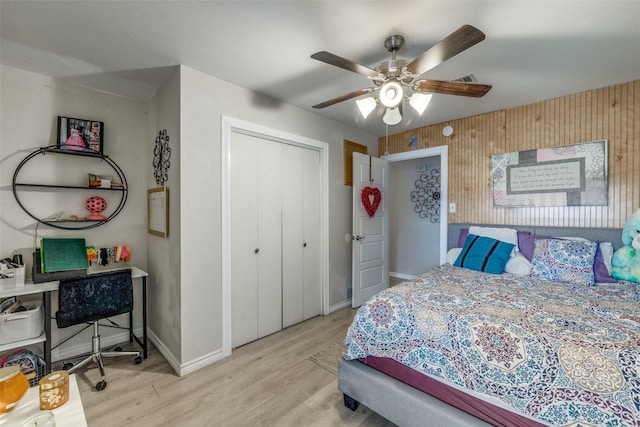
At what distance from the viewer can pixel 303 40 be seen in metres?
1.86

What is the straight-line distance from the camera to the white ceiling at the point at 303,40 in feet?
5.15

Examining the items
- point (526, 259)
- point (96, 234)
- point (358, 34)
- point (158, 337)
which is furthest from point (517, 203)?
point (96, 234)

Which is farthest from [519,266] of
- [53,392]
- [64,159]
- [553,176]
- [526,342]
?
[64,159]

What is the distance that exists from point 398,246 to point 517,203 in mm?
2492

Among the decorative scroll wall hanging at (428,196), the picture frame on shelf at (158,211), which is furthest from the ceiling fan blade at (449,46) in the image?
the decorative scroll wall hanging at (428,196)

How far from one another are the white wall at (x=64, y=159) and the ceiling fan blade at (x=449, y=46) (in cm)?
273

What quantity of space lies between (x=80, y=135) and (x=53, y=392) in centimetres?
219

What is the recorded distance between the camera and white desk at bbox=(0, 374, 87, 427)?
1104 millimetres

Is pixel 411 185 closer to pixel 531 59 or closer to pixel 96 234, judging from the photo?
pixel 531 59

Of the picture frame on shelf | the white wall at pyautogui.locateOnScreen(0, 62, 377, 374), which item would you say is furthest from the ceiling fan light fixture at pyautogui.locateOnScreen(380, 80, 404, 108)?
the picture frame on shelf

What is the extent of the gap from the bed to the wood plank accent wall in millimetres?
892

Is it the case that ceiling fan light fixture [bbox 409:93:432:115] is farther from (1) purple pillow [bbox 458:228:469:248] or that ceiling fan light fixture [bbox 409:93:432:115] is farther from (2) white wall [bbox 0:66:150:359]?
(2) white wall [bbox 0:66:150:359]

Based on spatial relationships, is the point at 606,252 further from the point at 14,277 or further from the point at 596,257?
the point at 14,277

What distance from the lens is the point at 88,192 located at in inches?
102
